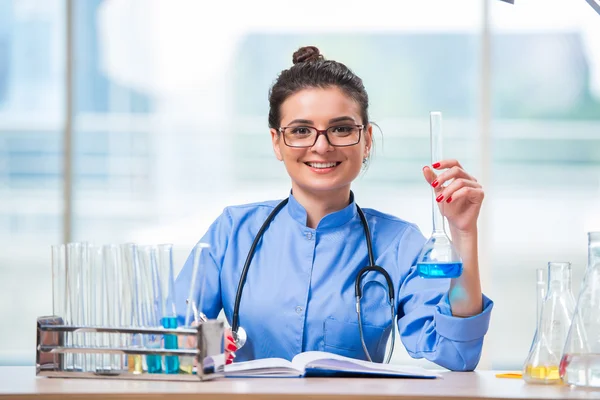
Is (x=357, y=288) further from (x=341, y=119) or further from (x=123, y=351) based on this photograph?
(x=123, y=351)

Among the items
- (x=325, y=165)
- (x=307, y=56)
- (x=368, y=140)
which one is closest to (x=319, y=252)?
(x=325, y=165)

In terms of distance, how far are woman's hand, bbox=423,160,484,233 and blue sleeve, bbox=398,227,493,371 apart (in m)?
0.17

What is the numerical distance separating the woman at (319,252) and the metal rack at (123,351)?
0.37m

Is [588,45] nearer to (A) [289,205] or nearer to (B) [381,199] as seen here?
(B) [381,199]

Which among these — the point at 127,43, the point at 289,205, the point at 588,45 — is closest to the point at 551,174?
the point at 588,45

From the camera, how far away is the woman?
6.51ft

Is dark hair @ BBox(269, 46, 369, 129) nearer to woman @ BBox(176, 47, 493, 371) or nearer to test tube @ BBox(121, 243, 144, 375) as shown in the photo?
woman @ BBox(176, 47, 493, 371)

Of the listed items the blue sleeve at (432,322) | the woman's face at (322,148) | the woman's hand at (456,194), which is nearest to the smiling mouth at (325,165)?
the woman's face at (322,148)

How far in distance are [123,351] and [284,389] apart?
0.31 m

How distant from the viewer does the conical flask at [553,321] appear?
1468 millimetres

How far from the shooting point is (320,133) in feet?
6.63

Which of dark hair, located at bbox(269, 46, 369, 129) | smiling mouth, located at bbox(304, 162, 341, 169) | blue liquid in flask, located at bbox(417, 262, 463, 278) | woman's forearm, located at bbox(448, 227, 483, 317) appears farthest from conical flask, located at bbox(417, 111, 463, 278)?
dark hair, located at bbox(269, 46, 369, 129)

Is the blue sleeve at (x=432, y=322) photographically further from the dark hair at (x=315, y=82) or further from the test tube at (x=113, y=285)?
the test tube at (x=113, y=285)

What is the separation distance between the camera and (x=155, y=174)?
4.57m
